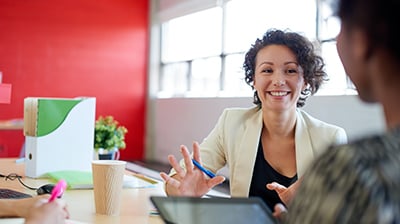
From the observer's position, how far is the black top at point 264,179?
1.72 meters

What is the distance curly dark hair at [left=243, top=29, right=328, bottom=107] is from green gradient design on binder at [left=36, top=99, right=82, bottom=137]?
82 centimetres

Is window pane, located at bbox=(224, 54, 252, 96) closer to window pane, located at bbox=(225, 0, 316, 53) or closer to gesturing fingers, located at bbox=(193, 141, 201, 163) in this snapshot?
window pane, located at bbox=(225, 0, 316, 53)

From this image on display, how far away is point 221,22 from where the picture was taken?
19.4 ft

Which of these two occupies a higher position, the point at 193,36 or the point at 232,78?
the point at 193,36

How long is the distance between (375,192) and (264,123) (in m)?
1.34

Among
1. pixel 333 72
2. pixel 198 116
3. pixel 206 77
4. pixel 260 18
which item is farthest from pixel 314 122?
pixel 206 77

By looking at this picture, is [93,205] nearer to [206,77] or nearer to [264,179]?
[264,179]

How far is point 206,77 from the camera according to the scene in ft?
20.7

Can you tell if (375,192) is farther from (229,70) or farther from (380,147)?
(229,70)

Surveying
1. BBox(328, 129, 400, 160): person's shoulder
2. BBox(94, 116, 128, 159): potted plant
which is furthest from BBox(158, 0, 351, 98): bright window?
BBox(328, 129, 400, 160): person's shoulder

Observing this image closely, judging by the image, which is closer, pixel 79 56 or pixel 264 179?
pixel 264 179

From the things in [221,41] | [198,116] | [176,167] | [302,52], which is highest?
[221,41]

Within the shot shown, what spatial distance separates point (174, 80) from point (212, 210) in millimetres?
6200

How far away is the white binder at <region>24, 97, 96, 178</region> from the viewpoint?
2.07 meters
